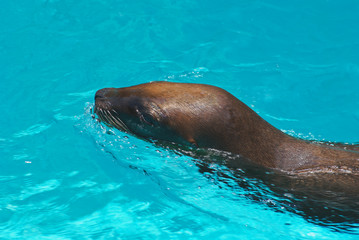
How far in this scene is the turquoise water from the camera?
5488 millimetres

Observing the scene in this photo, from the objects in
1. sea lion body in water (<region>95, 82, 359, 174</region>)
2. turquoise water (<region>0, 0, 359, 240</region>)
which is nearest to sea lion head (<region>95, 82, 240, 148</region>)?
sea lion body in water (<region>95, 82, 359, 174</region>)

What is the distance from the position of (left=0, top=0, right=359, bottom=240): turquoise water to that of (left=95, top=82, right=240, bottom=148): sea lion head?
358mm

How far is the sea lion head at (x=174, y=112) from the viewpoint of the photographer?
4988 mm

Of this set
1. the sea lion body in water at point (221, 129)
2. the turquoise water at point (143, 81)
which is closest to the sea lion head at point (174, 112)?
the sea lion body in water at point (221, 129)

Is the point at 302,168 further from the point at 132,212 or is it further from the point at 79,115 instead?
the point at 79,115

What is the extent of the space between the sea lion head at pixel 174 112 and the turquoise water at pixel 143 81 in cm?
36

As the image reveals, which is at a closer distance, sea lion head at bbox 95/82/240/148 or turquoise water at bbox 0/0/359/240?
sea lion head at bbox 95/82/240/148

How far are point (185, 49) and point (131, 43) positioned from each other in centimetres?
101

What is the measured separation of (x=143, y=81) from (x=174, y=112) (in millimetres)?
2934

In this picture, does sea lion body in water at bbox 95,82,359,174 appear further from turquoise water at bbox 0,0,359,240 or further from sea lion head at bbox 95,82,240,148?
turquoise water at bbox 0,0,359,240

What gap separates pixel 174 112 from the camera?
16.5ft

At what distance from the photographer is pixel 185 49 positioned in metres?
8.72

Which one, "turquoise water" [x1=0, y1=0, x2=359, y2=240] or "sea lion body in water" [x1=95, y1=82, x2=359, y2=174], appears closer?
"sea lion body in water" [x1=95, y1=82, x2=359, y2=174]

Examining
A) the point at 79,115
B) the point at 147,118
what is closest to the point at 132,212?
the point at 147,118
